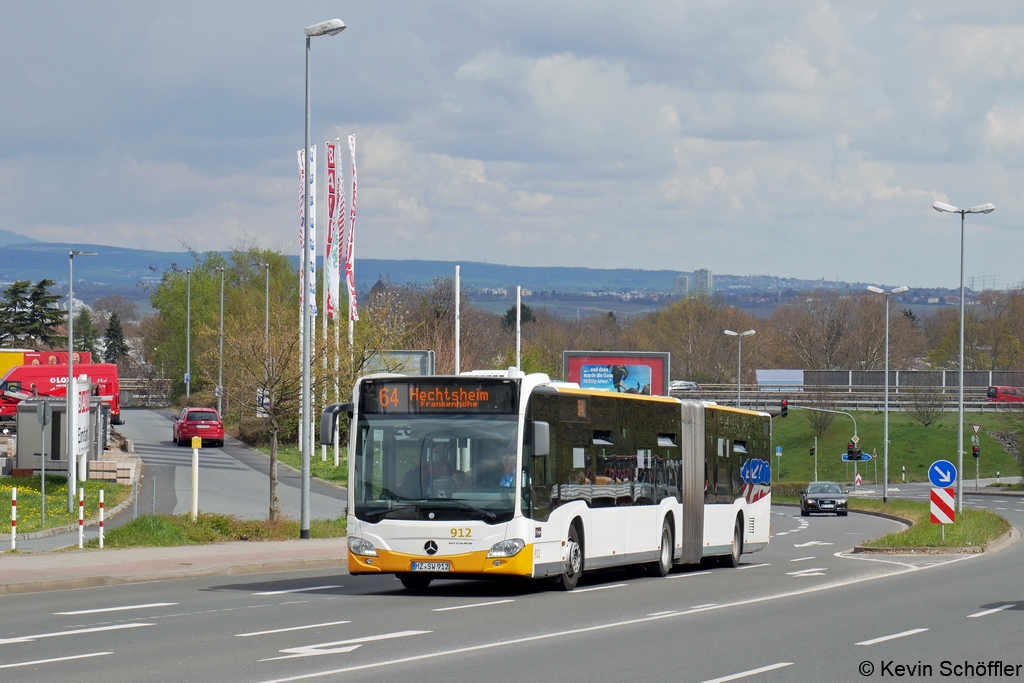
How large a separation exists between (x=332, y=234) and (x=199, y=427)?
16060 millimetres

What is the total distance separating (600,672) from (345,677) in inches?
79.2

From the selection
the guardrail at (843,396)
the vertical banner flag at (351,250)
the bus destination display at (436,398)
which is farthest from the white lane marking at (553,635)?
the guardrail at (843,396)

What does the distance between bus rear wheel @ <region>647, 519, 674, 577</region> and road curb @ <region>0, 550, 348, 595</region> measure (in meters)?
5.20

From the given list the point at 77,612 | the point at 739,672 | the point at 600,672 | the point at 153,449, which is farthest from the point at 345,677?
the point at 153,449

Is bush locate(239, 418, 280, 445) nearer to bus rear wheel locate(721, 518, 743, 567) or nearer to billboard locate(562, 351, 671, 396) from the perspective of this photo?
billboard locate(562, 351, 671, 396)

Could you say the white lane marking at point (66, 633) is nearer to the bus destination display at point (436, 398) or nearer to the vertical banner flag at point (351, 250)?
the bus destination display at point (436, 398)

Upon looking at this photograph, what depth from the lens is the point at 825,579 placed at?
69.6 ft

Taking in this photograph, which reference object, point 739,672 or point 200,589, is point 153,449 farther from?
point 739,672

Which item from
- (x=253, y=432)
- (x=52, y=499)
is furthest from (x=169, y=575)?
(x=253, y=432)

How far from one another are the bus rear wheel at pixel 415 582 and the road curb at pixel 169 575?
3.32 meters

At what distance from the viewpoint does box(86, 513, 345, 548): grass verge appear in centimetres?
2444

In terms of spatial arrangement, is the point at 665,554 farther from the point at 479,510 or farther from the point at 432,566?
the point at 432,566

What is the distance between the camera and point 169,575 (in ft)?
65.2

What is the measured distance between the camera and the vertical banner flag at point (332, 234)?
47469mm
